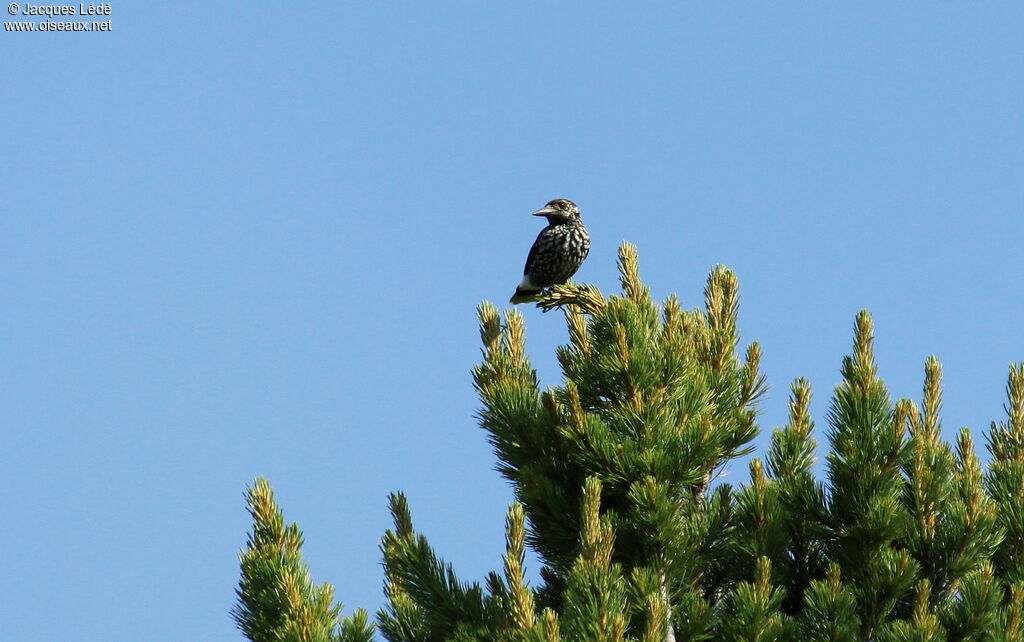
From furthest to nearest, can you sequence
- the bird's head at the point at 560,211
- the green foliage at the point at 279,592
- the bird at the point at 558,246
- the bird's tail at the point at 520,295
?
the bird's tail at the point at 520,295 < the bird's head at the point at 560,211 < the bird at the point at 558,246 < the green foliage at the point at 279,592

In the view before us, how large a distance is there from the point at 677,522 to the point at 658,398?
55cm

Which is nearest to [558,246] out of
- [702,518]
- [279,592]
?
[702,518]

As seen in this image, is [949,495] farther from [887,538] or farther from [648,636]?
[648,636]

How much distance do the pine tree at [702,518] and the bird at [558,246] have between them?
5049mm

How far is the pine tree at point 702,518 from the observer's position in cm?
495

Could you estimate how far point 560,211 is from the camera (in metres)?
11.0

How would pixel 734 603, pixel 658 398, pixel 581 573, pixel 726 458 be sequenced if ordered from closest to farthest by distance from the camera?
pixel 581 573, pixel 734 603, pixel 658 398, pixel 726 458

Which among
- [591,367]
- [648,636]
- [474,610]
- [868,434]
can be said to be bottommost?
[648,636]

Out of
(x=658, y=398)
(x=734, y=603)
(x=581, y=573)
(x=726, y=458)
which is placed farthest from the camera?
(x=726, y=458)

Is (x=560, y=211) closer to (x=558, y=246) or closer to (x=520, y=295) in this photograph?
(x=558, y=246)

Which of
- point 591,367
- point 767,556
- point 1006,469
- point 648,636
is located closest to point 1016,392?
point 1006,469

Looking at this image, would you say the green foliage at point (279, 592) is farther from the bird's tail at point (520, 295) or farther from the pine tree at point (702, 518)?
the bird's tail at point (520, 295)

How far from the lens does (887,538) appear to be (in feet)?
17.1

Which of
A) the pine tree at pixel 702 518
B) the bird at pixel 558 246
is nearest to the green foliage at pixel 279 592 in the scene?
the pine tree at pixel 702 518
